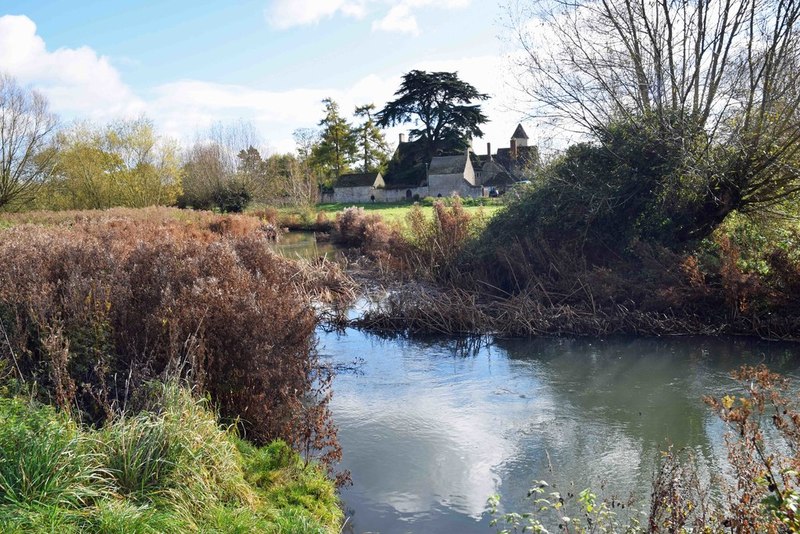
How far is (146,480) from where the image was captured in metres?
4.58

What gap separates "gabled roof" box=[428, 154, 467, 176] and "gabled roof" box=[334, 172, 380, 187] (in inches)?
273

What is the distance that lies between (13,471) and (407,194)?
66993mm

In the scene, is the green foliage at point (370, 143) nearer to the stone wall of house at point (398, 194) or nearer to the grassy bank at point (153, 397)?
the stone wall of house at point (398, 194)

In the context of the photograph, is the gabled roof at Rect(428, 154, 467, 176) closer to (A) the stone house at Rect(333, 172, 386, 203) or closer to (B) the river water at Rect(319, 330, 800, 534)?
(A) the stone house at Rect(333, 172, 386, 203)

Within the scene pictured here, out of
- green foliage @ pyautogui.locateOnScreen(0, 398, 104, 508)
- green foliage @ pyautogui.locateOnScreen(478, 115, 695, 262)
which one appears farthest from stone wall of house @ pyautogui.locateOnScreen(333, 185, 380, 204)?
green foliage @ pyautogui.locateOnScreen(0, 398, 104, 508)

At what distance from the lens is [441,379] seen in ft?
36.0

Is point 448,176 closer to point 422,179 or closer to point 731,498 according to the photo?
point 422,179

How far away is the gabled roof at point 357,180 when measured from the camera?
69.2m

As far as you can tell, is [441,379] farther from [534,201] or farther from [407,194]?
[407,194]

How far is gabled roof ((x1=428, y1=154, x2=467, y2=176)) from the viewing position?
65.7 m

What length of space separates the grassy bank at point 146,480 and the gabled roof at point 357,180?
6429cm

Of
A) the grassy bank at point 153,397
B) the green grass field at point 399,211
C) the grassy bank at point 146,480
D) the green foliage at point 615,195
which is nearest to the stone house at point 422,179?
the green grass field at point 399,211

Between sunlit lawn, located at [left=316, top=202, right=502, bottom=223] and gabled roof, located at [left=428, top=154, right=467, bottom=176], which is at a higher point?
gabled roof, located at [left=428, top=154, right=467, bottom=176]

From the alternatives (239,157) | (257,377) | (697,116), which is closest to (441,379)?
(257,377)
